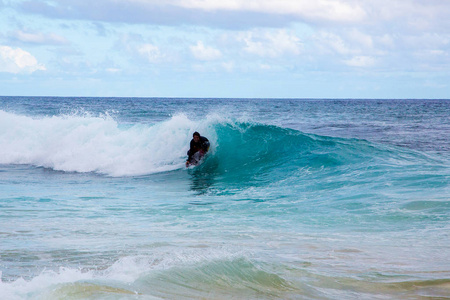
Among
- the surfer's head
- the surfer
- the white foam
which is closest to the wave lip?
the white foam

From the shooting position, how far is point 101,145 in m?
17.0

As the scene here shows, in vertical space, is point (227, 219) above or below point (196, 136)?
below

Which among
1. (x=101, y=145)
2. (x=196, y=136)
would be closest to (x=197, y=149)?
(x=196, y=136)

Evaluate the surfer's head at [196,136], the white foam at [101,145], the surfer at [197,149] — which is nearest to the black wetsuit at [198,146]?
the surfer at [197,149]

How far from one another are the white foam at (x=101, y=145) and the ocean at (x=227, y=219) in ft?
0.25

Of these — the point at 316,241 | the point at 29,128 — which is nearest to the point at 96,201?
the point at 316,241

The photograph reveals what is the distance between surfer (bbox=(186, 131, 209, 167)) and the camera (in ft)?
46.3

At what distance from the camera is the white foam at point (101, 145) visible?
49.6ft

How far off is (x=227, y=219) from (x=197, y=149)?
22.6ft

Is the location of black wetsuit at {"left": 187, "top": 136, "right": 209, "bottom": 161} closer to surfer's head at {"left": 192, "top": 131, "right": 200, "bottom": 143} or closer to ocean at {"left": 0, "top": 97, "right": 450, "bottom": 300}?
surfer's head at {"left": 192, "top": 131, "right": 200, "bottom": 143}

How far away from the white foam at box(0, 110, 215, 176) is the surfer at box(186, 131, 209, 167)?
553 mm

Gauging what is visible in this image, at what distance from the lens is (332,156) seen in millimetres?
13266

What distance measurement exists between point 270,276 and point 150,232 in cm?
244

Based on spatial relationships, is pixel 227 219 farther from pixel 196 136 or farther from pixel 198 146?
pixel 198 146
